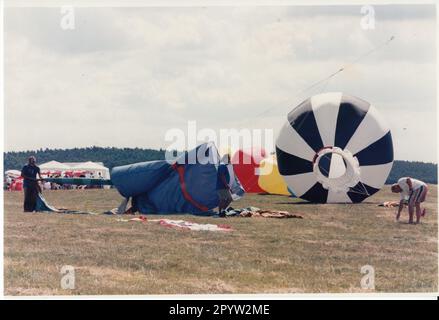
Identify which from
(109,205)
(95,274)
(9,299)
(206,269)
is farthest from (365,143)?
(9,299)

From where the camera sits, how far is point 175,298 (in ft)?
22.0

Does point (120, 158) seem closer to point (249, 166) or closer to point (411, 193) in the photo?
point (249, 166)

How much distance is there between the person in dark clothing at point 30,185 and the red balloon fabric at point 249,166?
20.1ft

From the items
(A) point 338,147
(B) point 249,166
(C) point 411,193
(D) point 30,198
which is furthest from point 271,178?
(D) point 30,198

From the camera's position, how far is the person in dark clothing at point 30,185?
12789mm

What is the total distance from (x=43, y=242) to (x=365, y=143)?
21.7ft

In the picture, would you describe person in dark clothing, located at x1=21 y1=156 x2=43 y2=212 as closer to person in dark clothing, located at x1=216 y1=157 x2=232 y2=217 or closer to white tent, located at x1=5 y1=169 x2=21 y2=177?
person in dark clothing, located at x1=216 y1=157 x2=232 y2=217

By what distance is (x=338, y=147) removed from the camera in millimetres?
13266

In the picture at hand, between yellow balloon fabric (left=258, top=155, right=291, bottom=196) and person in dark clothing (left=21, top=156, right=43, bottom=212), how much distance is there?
21.6 feet

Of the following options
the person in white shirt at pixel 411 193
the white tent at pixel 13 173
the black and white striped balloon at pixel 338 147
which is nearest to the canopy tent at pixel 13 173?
the white tent at pixel 13 173

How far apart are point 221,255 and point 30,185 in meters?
5.44

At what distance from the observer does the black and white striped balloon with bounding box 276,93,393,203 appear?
13.3 meters

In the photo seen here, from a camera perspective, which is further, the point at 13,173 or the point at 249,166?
the point at 13,173

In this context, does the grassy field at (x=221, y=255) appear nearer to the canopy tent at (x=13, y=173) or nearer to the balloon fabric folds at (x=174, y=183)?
the balloon fabric folds at (x=174, y=183)
